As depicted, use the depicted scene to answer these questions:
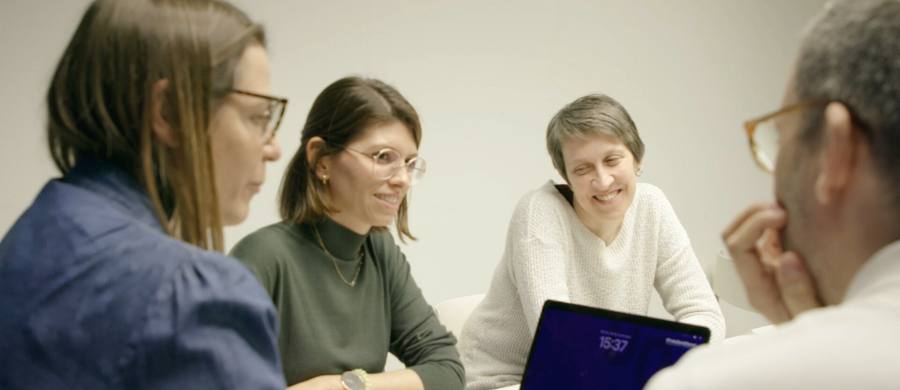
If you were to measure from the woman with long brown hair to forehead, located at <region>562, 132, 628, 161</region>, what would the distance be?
4.00ft

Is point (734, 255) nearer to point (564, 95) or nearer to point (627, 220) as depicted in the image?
point (627, 220)

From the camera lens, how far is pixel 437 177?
10.1ft

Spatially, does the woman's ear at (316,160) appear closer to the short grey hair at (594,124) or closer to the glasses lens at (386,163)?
the glasses lens at (386,163)

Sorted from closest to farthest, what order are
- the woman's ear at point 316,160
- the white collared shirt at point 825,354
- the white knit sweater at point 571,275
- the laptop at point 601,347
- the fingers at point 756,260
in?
the white collared shirt at point 825,354 < the fingers at point 756,260 < the laptop at point 601,347 < the woman's ear at point 316,160 < the white knit sweater at point 571,275

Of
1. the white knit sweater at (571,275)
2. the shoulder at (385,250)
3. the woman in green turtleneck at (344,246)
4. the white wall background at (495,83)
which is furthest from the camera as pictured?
the white wall background at (495,83)

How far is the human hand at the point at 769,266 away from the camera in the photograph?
2.75ft

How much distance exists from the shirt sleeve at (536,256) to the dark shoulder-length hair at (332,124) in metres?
0.48

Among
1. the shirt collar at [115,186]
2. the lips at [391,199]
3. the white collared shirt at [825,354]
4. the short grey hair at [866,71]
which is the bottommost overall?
the lips at [391,199]

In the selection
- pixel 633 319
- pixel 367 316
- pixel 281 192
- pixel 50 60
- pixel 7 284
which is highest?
pixel 50 60

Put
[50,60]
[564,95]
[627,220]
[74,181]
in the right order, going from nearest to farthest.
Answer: [74,181] → [627,220] → [50,60] → [564,95]

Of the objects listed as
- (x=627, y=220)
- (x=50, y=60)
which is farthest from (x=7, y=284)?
(x=50, y=60)

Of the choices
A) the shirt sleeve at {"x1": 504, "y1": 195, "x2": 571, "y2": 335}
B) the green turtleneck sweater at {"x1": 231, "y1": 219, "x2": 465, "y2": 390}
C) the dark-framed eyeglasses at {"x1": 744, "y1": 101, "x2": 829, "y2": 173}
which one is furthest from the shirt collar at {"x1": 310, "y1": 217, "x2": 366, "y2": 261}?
the dark-framed eyeglasses at {"x1": 744, "y1": 101, "x2": 829, "y2": 173}

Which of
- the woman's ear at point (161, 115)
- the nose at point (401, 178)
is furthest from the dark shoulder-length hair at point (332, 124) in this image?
the woman's ear at point (161, 115)

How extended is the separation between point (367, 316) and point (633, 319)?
657mm
